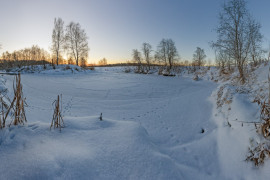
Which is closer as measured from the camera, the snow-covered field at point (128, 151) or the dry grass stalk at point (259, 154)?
the snow-covered field at point (128, 151)

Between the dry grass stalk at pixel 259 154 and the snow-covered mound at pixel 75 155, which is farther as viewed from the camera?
the dry grass stalk at pixel 259 154

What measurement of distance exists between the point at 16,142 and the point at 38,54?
40.3m

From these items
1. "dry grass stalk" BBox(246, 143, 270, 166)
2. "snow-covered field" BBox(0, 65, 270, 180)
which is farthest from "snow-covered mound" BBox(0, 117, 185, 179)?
"dry grass stalk" BBox(246, 143, 270, 166)

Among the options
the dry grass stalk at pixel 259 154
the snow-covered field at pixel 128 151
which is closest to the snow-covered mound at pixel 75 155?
the snow-covered field at pixel 128 151

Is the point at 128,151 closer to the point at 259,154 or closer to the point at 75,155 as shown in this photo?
the point at 75,155

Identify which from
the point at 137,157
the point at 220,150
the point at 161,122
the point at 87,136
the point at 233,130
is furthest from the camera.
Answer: the point at 161,122

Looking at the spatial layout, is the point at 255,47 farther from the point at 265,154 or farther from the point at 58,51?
the point at 58,51

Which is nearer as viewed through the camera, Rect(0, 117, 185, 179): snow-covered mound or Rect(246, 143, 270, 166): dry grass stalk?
Rect(0, 117, 185, 179): snow-covered mound

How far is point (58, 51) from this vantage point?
20.9 metres

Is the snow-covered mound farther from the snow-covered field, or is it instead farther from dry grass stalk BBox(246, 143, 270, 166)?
dry grass stalk BBox(246, 143, 270, 166)

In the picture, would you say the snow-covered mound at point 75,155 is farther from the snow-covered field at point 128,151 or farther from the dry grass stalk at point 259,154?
the dry grass stalk at point 259,154

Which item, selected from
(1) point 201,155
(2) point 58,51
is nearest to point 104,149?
(1) point 201,155

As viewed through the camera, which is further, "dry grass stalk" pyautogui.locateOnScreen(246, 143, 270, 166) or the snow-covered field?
"dry grass stalk" pyautogui.locateOnScreen(246, 143, 270, 166)

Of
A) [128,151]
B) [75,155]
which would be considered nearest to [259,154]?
[128,151]
